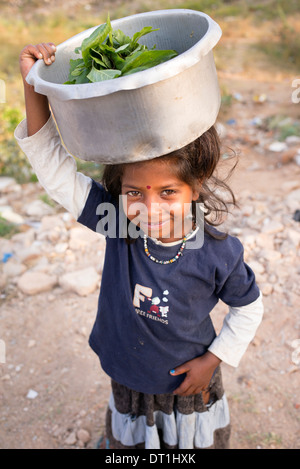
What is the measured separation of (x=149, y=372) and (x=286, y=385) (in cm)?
113

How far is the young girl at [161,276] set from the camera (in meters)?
1.16

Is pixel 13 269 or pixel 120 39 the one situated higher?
pixel 120 39

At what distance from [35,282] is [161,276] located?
174 centimetres

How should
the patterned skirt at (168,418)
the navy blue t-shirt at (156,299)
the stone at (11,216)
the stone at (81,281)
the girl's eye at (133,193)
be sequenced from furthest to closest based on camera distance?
the stone at (11,216), the stone at (81,281), the patterned skirt at (168,418), the navy blue t-shirt at (156,299), the girl's eye at (133,193)

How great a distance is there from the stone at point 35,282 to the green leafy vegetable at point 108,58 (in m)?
2.03

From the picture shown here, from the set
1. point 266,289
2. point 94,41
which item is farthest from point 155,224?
point 266,289

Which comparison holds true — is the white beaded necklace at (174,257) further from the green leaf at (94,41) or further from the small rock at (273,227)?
the small rock at (273,227)

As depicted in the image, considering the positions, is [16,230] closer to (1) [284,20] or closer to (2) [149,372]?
(2) [149,372]

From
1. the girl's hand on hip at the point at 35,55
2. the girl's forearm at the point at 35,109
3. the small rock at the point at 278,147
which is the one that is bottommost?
the small rock at the point at 278,147

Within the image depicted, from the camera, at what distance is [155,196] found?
1141mm

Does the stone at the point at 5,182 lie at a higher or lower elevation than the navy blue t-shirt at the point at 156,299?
lower

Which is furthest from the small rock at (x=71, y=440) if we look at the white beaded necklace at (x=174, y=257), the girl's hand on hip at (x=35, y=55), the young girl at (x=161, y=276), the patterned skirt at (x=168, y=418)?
the girl's hand on hip at (x=35, y=55)

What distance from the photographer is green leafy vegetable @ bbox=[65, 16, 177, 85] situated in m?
0.92

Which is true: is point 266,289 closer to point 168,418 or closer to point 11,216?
point 168,418
